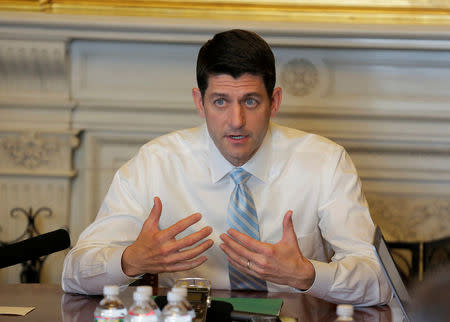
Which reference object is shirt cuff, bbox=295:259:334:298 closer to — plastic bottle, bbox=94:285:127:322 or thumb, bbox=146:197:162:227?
thumb, bbox=146:197:162:227

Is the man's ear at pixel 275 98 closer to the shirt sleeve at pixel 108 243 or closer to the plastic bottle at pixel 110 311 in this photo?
the shirt sleeve at pixel 108 243

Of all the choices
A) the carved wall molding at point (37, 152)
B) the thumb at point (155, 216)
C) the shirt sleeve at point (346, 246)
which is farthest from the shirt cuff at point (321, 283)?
the carved wall molding at point (37, 152)

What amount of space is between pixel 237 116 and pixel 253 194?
285mm

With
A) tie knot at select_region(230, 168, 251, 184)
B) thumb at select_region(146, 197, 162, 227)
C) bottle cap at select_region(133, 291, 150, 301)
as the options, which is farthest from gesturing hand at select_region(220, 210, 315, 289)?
bottle cap at select_region(133, 291, 150, 301)

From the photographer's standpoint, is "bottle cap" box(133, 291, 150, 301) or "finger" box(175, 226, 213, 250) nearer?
"bottle cap" box(133, 291, 150, 301)

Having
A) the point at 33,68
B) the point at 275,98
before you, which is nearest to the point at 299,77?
the point at 275,98

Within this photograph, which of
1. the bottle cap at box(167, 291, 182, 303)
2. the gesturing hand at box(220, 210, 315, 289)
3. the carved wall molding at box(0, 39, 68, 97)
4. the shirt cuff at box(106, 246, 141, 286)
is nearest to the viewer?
the bottle cap at box(167, 291, 182, 303)

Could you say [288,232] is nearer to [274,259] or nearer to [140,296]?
[274,259]

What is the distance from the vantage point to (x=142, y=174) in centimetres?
204

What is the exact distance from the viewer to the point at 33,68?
103 inches

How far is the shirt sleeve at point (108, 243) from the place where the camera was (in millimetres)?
1623

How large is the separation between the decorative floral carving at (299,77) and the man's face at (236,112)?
65cm

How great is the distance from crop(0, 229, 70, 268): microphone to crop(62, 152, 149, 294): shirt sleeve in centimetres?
24

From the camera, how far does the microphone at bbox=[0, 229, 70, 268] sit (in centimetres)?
132
